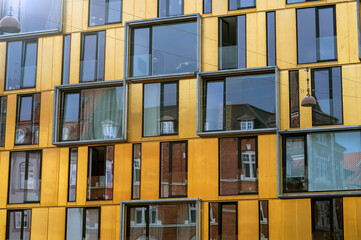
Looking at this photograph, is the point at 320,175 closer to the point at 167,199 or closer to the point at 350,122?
the point at 350,122

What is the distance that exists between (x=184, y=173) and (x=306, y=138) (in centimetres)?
564

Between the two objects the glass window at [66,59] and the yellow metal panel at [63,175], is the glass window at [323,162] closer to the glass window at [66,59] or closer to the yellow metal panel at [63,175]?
the yellow metal panel at [63,175]

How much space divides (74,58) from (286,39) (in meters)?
10.4

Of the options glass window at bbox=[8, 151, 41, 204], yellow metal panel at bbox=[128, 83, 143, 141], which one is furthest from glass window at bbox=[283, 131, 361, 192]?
glass window at bbox=[8, 151, 41, 204]

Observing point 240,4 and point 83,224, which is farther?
point 83,224

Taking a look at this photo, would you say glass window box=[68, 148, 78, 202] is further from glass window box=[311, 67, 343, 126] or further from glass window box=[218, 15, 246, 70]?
glass window box=[311, 67, 343, 126]

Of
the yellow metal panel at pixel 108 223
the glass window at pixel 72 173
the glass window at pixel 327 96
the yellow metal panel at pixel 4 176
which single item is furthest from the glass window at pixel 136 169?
the glass window at pixel 327 96

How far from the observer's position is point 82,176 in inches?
1420

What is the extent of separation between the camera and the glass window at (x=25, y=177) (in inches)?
1442

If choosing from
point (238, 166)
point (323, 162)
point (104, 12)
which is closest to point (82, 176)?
point (238, 166)

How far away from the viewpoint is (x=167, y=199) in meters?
34.4

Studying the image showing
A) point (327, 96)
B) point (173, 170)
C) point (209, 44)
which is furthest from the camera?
point (209, 44)

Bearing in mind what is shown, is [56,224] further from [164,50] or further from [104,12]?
[104,12]

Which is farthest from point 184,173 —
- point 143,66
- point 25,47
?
point 25,47
